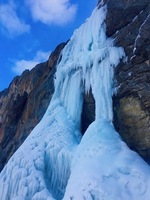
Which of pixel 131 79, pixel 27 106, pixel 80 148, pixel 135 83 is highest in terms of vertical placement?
pixel 27 106

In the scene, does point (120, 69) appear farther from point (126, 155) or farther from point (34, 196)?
point (34, 196)

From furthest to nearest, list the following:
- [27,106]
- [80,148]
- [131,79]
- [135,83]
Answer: [27,106], [131,79], [135,83], [80,148]

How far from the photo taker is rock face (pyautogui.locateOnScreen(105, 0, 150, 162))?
26.6 feet

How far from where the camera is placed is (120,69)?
8828 millimetres

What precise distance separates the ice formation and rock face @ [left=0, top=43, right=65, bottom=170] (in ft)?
3.15

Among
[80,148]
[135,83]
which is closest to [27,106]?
[80,148]

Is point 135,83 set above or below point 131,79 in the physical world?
below

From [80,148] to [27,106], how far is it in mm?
5460

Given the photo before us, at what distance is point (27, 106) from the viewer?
13164mm

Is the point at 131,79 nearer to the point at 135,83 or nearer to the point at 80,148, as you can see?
the point at 135,83

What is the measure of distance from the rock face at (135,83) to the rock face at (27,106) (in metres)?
3.54

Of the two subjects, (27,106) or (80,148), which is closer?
(80,148)

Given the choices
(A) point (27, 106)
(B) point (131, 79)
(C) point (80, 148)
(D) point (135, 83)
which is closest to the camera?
(C) point (80, 148)

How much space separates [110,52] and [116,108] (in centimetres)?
165
